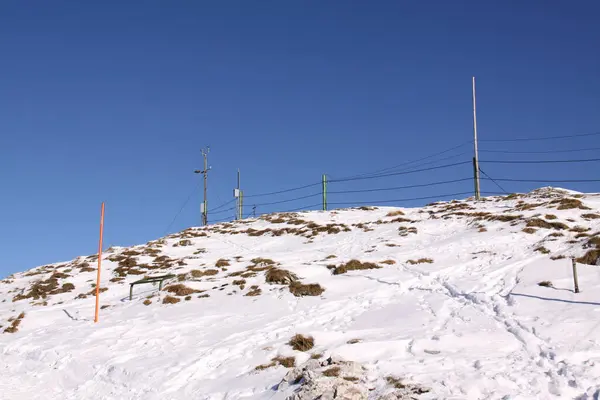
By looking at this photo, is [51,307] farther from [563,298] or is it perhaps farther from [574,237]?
[574,237]

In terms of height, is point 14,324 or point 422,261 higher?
point 422,261

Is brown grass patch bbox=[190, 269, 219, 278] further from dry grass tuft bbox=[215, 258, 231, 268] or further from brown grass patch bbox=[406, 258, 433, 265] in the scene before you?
brown grass patch bbox=[406, 258, 433, 265]

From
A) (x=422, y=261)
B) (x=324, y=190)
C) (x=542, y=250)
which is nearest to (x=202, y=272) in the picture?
(x=422, y=261)

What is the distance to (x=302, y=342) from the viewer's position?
1334cm

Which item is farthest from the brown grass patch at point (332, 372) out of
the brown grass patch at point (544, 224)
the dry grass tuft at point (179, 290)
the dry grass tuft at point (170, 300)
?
the brown grass patch at point (544, 224)

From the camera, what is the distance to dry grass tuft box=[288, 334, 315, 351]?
1314 cm

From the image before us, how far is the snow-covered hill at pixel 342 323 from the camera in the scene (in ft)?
33.6

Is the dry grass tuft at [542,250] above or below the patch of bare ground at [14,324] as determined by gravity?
above

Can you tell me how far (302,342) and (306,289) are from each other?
6.11m

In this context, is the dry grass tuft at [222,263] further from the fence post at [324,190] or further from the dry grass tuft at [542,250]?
the fence post at [324,190]

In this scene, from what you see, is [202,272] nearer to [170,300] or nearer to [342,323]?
[170,300]

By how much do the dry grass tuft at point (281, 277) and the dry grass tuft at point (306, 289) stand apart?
114 centimetres

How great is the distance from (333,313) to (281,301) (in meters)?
3.05

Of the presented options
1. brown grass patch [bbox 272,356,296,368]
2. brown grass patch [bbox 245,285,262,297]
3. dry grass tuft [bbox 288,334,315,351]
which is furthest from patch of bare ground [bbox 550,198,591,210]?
brown grass patch [bbox 272,356,296,368]
